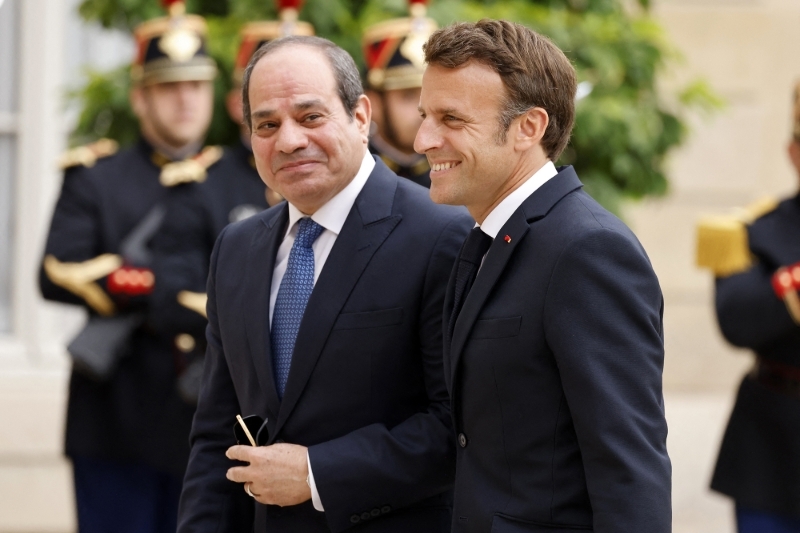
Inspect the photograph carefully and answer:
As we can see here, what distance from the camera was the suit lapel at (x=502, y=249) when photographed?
2.32 metres

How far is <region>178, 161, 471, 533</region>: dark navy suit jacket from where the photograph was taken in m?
2.59

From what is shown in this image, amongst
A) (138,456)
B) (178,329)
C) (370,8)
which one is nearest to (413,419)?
(178,329)

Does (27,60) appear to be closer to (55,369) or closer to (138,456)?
(55,369)

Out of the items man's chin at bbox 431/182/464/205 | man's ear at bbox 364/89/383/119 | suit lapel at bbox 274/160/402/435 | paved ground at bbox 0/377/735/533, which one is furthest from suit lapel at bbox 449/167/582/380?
paved ground at bbox 0/377/735/533

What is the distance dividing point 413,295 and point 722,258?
2.19 m

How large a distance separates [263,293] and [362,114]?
0.47 meters

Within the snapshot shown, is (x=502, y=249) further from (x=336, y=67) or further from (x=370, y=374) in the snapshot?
(x=336, y=67)

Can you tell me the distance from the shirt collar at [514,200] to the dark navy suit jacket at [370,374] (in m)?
0.28

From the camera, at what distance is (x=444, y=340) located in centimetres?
245

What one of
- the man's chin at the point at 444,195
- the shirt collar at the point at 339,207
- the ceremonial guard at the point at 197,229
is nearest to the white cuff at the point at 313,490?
the shirt collar at the point at 339,207

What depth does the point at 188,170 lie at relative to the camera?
4875mm

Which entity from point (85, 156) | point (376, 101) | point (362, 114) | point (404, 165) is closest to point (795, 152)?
point (404, 165)

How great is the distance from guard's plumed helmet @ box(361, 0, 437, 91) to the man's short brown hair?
8.58 feet

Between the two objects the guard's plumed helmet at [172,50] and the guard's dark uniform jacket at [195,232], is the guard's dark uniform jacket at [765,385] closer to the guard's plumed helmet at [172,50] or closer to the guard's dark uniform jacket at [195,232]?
the guard's dark uniform jacket at [195,232]
